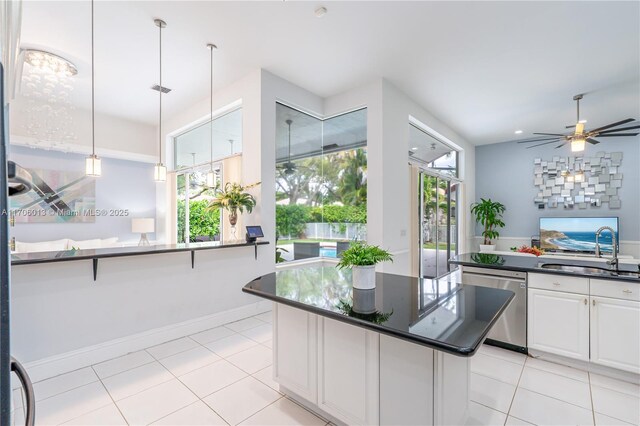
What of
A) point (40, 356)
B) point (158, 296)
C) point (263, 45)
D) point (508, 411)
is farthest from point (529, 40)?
point (40, 356)

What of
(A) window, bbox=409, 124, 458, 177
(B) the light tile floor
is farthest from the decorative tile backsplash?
(B) the light tile floor

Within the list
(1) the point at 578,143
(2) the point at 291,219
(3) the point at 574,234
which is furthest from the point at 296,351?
(3) the point at 574,234

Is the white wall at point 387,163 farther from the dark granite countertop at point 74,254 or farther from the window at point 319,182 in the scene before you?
the dark granite countertop at point 74,254

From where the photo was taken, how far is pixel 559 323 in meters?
2.68

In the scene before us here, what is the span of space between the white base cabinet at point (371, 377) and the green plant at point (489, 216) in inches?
250

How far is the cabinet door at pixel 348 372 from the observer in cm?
161

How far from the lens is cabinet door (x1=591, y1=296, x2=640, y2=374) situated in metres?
2.37

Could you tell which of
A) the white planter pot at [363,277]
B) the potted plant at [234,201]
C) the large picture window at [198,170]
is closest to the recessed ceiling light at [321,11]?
the potted plant at [234,201]

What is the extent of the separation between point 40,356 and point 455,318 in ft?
10.7

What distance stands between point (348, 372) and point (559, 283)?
227 centimetres

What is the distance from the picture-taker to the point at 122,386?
2332 millimetres

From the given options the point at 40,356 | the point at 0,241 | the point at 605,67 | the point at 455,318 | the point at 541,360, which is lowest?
the point at 541,360

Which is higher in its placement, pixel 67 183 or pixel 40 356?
pixel 67 183

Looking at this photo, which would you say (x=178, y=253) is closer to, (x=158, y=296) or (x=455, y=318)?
(x=158, y=296)
